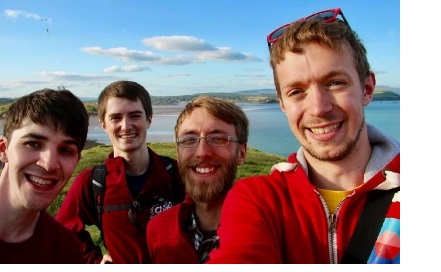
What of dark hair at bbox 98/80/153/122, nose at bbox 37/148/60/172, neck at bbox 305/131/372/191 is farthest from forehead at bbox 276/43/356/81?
dark hair at bbox 98/80/153/122

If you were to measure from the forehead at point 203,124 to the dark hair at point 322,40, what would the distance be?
0.59 meters

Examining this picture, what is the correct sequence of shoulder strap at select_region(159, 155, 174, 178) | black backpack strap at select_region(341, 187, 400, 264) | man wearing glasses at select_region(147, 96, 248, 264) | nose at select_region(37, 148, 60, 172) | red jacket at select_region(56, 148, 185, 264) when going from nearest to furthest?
black backpack strap at select_region(341, 187, 400, 264) → nose at select_region(37, 148, 60, 172) → man wearing glasses at select_region(147, 96, 248, 264) → red jacket at select_region(56, 148, 185, 264) → shoulder strap at select_region(159, 155, 174, 178)

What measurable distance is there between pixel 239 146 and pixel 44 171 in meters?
0.98

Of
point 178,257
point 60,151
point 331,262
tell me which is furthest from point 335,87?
point 60,151

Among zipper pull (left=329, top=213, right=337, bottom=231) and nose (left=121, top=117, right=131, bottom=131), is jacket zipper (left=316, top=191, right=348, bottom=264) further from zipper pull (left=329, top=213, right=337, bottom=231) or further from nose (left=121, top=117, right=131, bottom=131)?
nose (left=121, top=117, right=131, bottom=131)

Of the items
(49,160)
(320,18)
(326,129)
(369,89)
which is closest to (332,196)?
(326,129)

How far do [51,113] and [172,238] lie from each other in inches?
32.4

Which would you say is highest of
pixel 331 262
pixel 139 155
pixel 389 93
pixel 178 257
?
pixel 389 93

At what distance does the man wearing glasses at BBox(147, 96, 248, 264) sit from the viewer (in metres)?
1.80

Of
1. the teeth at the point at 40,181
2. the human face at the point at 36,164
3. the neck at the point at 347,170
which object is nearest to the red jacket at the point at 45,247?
the human face at the point at 36,164

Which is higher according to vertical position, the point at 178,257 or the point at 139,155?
the point at 139,155

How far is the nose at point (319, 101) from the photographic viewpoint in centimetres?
128

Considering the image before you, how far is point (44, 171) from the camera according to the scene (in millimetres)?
1713
